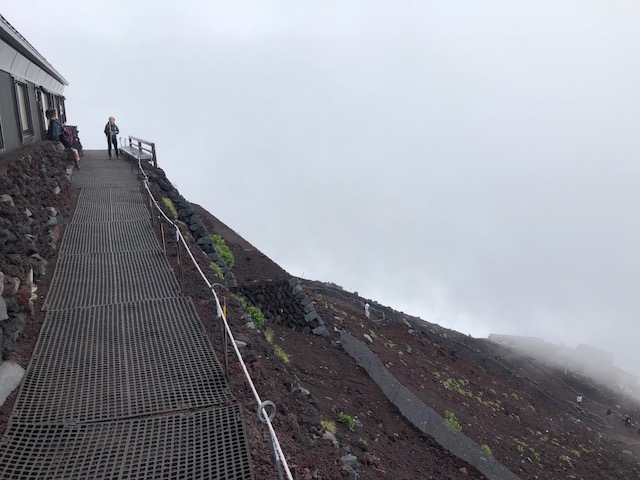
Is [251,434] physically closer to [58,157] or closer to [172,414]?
[172,414]

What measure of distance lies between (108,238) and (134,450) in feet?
25.8

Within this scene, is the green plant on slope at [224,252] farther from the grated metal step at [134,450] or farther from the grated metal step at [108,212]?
the grated metal step at [134,450]

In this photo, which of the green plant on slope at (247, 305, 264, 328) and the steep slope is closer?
the steep slope

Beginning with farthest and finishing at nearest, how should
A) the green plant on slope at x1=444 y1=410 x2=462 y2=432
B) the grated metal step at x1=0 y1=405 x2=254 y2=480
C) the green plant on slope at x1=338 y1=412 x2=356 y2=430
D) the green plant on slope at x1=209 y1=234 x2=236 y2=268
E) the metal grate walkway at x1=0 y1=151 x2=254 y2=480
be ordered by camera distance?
the green plant on slope at x1=209 y1=234 x2=236 y2=268
the green plant on slope at x1=444 y1=410 x2=462 y2=432
the green plant on slope at x1=338 y1=412 x2=356 y2=430
the metal grate walkway at x1=0 y1=151 x2=254 y2=480
the grated metal step at x1=0 y1=405 x2=254 y2=480

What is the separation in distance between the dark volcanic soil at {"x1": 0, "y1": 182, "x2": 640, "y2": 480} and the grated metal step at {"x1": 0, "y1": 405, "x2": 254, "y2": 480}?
0.27 metres

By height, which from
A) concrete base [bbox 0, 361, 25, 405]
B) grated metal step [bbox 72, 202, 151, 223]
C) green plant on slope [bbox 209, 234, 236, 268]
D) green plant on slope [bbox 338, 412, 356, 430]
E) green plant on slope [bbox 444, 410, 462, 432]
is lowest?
green plant on slope [bbox 444, 410, 462, 432]

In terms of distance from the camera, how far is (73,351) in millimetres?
6555

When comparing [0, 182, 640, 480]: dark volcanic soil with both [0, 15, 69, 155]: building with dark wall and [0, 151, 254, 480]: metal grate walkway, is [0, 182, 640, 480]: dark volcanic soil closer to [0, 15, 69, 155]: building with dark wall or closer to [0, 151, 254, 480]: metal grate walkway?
[0, 151, 254, 480]: metal grate walkway

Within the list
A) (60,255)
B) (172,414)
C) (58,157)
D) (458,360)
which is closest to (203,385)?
(172,414)

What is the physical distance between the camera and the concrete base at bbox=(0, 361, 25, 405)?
5.42 metres

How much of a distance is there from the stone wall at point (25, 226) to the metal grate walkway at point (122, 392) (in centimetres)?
43

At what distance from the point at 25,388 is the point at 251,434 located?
115 inches

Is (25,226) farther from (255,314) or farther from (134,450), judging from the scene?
(134,450)

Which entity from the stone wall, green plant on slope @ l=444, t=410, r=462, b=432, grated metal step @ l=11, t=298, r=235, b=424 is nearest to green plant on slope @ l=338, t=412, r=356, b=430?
grated metal step @ l=11, t=298, r=235, b=424
